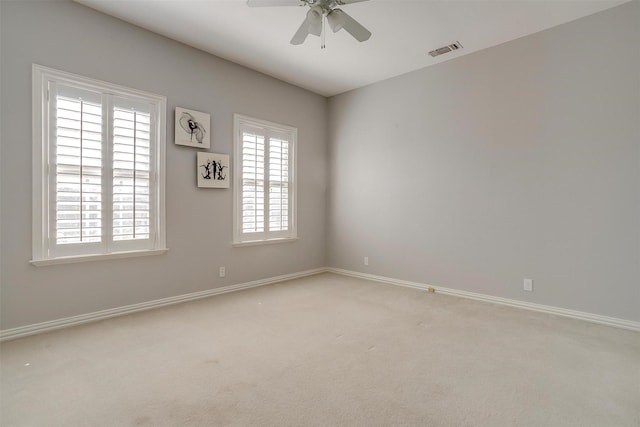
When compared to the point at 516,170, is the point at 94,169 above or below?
below

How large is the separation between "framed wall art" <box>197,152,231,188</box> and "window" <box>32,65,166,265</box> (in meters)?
0.46

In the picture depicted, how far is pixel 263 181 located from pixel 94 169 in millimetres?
2043

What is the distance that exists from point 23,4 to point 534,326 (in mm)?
5388

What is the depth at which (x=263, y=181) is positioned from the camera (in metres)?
4.57

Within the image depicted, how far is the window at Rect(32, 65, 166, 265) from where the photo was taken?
2799mm

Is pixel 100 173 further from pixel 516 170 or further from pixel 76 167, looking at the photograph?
pixel 516 170

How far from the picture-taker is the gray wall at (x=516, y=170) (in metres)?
3.00

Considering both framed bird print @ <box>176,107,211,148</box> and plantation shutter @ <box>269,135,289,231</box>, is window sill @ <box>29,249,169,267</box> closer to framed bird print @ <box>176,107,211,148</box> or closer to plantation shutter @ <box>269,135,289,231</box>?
framed bird print @ <box>176,107,211,148</box>

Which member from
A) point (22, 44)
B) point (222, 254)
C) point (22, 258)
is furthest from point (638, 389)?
point (22, 44)

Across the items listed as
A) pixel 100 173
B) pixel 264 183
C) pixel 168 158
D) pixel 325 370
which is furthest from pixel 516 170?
pixel 100 173

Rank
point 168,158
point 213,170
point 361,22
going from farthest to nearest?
1. point 213,170
2. point 168,158
3. point 361,22

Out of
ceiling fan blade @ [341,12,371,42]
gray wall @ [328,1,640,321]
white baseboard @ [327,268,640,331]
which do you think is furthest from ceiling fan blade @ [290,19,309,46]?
white baseboard @ [327,268,640,331]

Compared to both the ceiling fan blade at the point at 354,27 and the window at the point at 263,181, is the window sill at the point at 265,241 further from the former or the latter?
the ceiling fan blade at the point at 354,27

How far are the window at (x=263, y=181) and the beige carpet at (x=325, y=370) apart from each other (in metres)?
1.45
